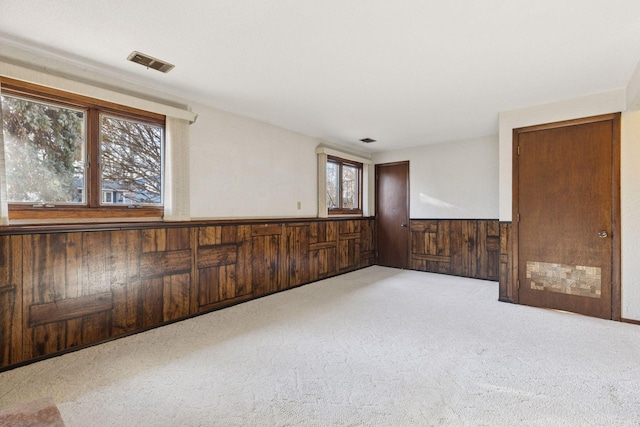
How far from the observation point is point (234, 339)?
2652mm

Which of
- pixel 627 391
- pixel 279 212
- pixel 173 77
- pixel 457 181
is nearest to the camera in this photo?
pixel 627 391

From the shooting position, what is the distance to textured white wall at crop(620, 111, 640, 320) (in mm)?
3043

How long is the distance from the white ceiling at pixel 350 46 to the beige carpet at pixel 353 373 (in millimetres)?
2312

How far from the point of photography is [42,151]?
247 cm

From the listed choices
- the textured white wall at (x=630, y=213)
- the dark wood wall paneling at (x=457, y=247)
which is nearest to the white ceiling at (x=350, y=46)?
the textured white wall at (x=630, y=213)

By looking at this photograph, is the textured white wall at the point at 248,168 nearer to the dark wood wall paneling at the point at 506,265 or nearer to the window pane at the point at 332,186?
the window pane at the point at 332,186

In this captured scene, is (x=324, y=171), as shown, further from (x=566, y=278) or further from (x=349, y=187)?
(x=566, y=278)

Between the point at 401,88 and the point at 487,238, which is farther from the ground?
the point at 401,88

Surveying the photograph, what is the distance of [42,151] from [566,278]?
5.13 m

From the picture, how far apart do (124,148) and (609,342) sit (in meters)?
4.59

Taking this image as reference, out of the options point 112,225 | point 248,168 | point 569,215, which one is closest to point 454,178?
point 569,215

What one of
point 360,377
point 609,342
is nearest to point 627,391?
point 609,342

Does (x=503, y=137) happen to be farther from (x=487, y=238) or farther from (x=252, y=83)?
(x=252, y=83)

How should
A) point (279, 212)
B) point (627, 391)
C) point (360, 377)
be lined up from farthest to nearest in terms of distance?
1. point (279, 212)
2. point (360, 377)
3. point (627, 391)
